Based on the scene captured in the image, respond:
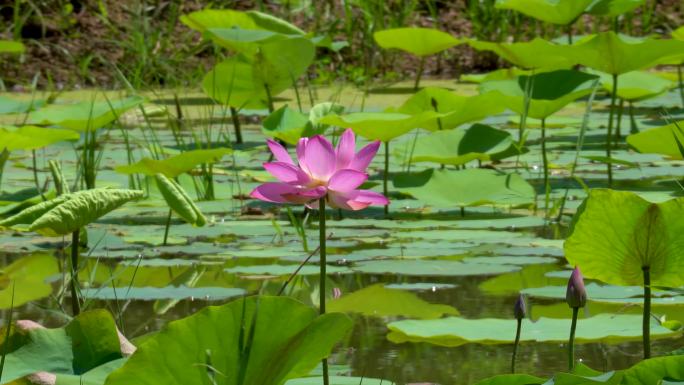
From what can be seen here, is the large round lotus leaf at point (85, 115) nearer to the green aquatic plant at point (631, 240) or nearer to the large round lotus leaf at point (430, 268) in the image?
the large round lotus leaf at point (430, 268)

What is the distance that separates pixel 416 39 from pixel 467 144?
5.01ft

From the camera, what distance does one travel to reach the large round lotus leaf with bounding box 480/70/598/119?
2.82 metres

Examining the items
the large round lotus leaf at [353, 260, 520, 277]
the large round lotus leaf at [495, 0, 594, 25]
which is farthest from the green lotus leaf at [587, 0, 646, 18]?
the large round lotus leaf at [353, 260, 520, 277]

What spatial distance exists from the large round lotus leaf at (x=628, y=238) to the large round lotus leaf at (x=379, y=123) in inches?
48.1

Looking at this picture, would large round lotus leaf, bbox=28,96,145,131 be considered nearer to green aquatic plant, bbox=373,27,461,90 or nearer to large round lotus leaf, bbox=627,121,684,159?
large round lotus leaf, bbox=627,121,684,159

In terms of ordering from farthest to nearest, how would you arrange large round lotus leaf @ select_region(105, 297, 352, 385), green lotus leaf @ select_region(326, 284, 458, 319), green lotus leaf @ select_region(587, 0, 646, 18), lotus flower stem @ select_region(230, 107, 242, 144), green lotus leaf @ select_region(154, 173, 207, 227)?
lotus flower stem @ select_region(230, 107, 242, 144), green lotus leaf @ select_region(587, 0, 646, 18), green lotus leaf @ select_region(154, 173, 207, 227), green lotus leaf @ select_region(326, 284, 458, 319), large round lotus leaf @ select_region(105, 297, 352, 385)

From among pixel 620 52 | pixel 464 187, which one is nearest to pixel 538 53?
pixel 620 52

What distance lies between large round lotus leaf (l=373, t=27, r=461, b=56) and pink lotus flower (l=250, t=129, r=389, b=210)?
3.00 metres

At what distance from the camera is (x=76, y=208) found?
5.13 ft

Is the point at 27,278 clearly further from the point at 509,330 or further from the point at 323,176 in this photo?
the point at 323,176

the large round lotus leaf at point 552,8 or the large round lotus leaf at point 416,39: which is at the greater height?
the large round lotus leaf at point 552,8

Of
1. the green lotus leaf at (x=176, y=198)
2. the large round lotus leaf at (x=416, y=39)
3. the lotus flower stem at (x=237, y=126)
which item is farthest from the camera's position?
the large round lotus leaf at (x=416, y=39)

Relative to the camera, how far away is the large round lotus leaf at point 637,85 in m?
3.38

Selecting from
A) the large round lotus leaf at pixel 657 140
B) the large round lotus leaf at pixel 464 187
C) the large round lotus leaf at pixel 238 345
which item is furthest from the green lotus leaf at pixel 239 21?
the large round lotus leaf at pixel 238 345
